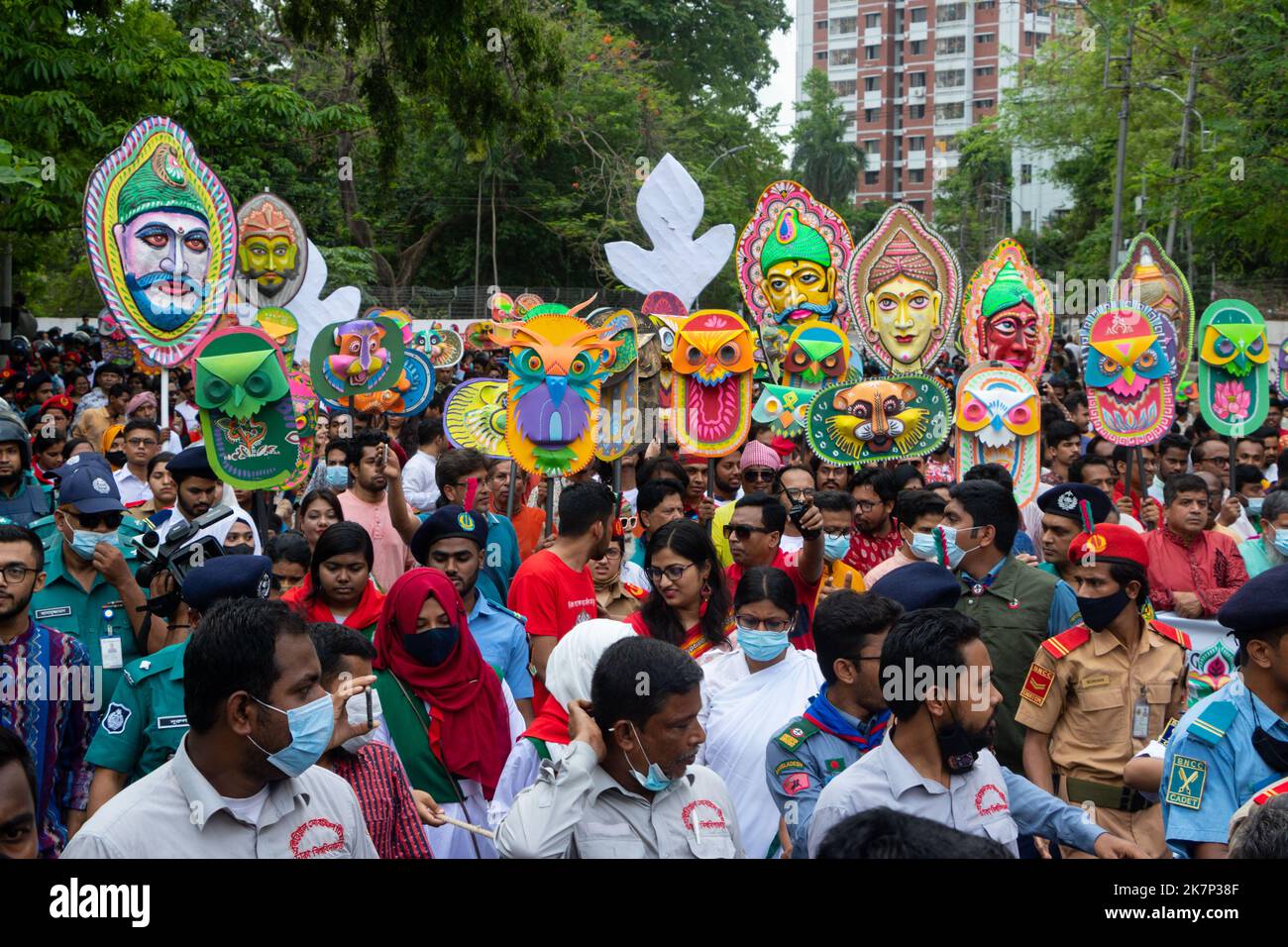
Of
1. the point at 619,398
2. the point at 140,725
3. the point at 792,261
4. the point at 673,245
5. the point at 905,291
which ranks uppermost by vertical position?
the point at 673,245

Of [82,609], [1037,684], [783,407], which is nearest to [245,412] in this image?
[82,609]

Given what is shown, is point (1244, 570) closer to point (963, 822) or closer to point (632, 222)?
point (963, 822)

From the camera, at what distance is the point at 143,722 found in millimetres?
3938

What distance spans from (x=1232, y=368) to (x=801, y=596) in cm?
546

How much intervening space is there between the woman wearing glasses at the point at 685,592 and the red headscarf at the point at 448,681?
2.17 feet

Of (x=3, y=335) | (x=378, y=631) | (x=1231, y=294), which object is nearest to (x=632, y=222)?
(x=1231, y=294)

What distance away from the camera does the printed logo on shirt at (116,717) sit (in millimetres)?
3912

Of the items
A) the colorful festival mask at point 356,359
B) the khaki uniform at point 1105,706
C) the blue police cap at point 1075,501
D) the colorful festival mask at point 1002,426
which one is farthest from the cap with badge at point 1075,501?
the colorful festival mask at point 356,359

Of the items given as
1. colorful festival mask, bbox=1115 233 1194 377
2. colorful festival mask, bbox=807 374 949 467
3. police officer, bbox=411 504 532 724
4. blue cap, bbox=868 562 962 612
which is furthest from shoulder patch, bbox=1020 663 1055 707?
colorful festival mask, bbox=1115 233 1194 377

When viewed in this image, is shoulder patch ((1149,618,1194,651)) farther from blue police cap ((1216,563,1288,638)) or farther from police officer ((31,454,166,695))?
police officer ((31,454,166,695))

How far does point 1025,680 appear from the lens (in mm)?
4734

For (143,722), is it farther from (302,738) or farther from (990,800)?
(990,800)

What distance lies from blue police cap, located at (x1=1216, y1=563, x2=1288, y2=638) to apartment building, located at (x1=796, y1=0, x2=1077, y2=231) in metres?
71.1

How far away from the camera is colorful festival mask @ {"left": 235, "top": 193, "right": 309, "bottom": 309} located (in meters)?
10.6
